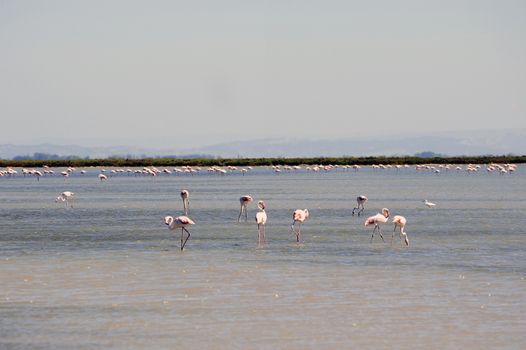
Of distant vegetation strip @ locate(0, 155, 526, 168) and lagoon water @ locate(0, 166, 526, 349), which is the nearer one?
lagoon water @ locate(0, 166, 526, 349)

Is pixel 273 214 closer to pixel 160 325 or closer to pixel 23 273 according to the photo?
pixel 23 273

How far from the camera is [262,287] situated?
1917 cm

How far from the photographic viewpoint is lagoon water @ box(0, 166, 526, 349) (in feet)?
48.3

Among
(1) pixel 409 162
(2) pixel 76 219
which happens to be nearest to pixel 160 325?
(2) pixel 76 219

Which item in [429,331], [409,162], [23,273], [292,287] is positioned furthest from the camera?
[409,162]

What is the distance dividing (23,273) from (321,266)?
6557mm

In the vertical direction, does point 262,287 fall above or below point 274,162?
below

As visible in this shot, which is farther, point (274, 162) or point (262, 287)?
point (274, 162)

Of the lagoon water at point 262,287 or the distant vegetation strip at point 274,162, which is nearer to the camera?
the lagoon water at point 262,287

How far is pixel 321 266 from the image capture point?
73.6 feet

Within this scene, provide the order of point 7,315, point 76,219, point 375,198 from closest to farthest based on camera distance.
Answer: point 7,315 < point 76,219 < point 375,198

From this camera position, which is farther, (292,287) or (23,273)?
(23,273)

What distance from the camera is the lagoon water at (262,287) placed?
1473cm

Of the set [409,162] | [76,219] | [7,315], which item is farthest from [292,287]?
[409,162]
